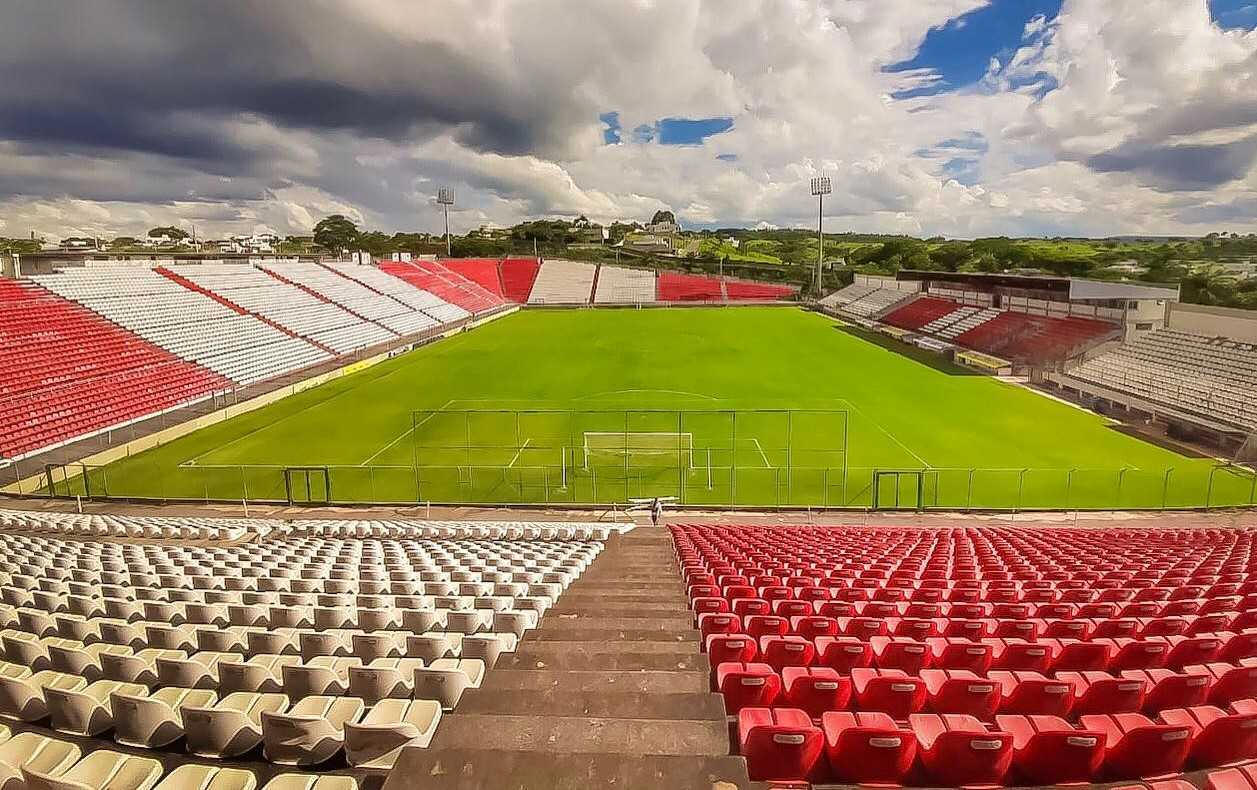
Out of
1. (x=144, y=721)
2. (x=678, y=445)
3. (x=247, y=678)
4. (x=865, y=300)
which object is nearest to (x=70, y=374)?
(x=678, y=445)

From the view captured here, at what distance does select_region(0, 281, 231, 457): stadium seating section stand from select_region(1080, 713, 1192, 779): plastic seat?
109ft

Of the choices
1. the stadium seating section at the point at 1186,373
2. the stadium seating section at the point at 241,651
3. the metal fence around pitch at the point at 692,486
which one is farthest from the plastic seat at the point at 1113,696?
the stadium seating section at the point at 1186,373

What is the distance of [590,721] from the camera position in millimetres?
4105

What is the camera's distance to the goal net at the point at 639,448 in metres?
25.4

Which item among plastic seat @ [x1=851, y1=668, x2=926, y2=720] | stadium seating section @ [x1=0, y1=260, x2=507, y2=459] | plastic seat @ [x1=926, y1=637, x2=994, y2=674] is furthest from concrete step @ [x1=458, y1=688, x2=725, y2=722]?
stadium seating section @ [x1=0, y1=260, x2=507, y2=459]

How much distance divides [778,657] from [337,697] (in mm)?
3851

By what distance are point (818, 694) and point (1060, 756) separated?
157cm

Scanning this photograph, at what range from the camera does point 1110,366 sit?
3994 cm

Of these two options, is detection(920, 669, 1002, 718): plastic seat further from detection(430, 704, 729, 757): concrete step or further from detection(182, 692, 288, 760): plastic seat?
detection(182, 692, 288, 760): plastic seat

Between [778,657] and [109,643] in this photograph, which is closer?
[778,657]

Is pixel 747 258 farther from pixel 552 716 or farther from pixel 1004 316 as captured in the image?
pixel 552 716

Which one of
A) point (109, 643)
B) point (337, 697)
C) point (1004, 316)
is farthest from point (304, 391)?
point (1004, 316)

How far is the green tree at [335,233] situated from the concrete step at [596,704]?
6538 inches

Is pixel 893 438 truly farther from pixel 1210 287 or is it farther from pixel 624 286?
pixel 624 286
